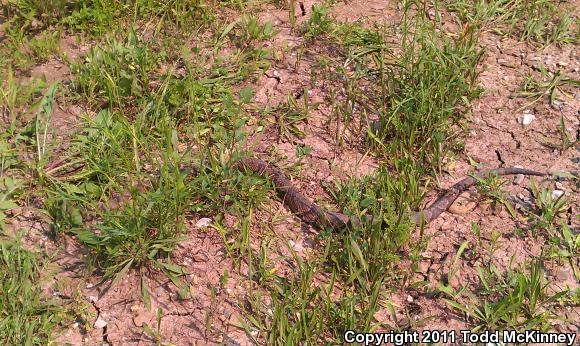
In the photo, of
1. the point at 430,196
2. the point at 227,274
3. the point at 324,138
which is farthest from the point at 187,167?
the point at 430,196

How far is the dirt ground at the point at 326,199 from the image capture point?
3.76m

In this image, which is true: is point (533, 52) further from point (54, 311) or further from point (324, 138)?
point (54, 311)

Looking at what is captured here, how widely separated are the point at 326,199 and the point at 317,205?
5.0 inches

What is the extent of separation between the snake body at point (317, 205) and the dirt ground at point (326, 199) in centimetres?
7

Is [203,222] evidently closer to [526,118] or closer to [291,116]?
[291,116]

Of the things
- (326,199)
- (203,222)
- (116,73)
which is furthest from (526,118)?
(116,73)

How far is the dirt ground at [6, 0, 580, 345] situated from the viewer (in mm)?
3756

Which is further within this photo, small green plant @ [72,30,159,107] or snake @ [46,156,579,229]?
small green plant @ [72,30,159,107]

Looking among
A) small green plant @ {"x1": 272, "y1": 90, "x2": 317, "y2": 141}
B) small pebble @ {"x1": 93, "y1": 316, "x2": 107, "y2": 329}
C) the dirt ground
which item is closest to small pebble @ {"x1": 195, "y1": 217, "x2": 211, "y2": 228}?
the dirt ground

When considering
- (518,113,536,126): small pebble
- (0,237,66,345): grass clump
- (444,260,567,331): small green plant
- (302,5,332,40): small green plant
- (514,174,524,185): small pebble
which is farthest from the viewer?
(302,5,332,40): small green plant

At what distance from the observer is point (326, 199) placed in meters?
4.51

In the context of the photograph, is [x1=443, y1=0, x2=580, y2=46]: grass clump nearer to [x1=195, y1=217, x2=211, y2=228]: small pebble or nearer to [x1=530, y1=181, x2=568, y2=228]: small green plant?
[x1=530, y1=181, x2=568, y2=228]: small green plant

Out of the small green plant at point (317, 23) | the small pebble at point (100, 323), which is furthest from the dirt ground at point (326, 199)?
the small green plant at point (317, 23)

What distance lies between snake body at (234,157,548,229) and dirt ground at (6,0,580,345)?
0.07 m
